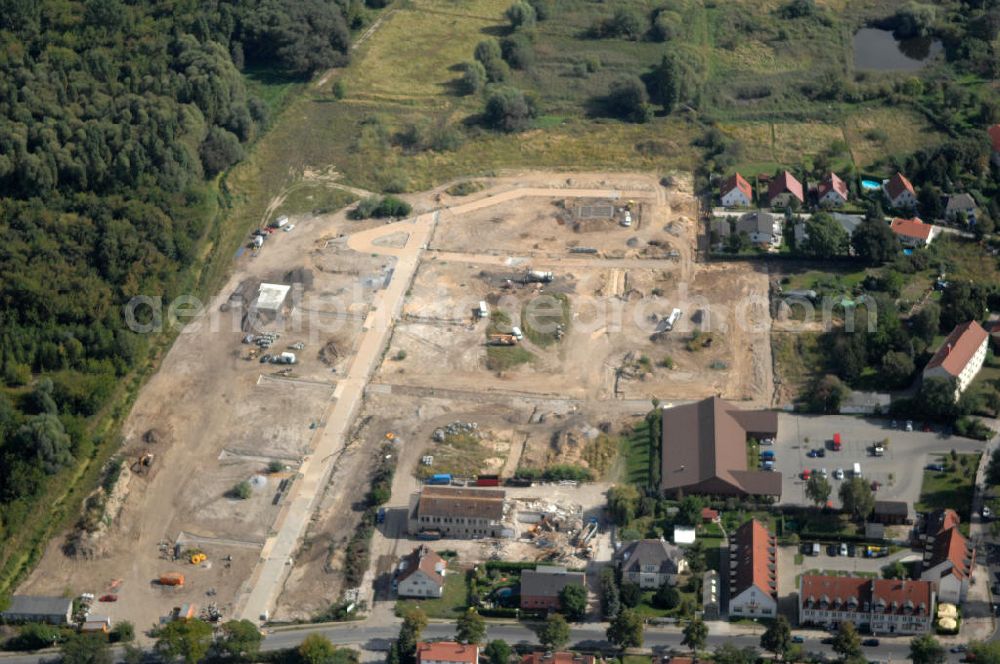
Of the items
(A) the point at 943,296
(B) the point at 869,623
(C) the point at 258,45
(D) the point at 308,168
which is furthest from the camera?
(C) the point at 258,45

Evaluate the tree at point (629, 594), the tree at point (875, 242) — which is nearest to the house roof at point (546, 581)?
the tree at point (629, 594)

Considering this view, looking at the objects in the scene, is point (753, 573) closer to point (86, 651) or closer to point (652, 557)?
point (652, 557)

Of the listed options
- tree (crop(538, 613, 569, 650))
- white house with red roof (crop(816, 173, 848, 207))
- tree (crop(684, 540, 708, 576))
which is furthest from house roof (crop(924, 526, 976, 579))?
white house with red roof (crop(816, 173, 848, 207))

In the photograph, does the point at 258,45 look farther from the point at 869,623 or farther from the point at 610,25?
the point at 869,623

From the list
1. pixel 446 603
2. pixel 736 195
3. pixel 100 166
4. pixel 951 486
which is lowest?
pixel 446 603

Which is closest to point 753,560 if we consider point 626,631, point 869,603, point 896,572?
point 869,603

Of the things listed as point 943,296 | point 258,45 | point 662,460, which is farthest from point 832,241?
point 258,45

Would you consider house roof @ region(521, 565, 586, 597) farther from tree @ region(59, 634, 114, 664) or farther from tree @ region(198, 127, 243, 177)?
tree @ region(198, 127, 243, 177)
